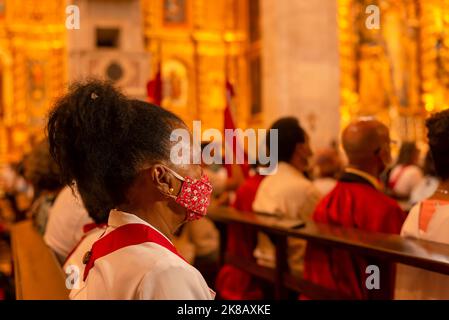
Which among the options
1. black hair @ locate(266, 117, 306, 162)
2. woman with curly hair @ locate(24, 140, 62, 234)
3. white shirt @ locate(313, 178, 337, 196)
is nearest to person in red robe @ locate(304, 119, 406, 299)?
black hair @ locate(266, 117, 306, 162)

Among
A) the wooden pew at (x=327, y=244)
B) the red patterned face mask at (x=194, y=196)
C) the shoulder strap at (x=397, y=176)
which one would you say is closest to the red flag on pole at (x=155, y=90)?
the wooden pew at (x=327, y=244)

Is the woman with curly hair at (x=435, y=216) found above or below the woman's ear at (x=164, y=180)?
below

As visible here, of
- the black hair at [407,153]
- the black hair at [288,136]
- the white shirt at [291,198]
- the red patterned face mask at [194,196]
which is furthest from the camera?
the black hair at [407,153]

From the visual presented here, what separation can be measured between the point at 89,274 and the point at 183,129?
1.23ft

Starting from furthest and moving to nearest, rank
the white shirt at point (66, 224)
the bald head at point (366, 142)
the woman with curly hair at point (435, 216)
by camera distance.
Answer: the bald head at point (366, 142), the white shirt at point (66, 224), the woman with curly hair at point (435, 216)

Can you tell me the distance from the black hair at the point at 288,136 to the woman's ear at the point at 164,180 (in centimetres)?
304

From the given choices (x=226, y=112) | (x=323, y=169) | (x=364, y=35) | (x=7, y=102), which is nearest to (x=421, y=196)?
(x=323, y=169)

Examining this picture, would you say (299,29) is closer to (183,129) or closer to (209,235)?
(209,235)

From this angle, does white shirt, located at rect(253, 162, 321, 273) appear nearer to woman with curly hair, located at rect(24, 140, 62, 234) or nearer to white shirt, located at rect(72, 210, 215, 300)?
woman with curly hair, located at rect(24, 140, 62, 234)

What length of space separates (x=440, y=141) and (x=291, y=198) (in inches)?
67.5

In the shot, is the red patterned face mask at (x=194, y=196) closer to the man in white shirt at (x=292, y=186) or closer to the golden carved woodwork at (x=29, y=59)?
the man in white shirt at (x=292, y=186)

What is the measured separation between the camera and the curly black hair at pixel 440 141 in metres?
2.82

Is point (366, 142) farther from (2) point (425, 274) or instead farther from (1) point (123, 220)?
(1) point (123, 220)
